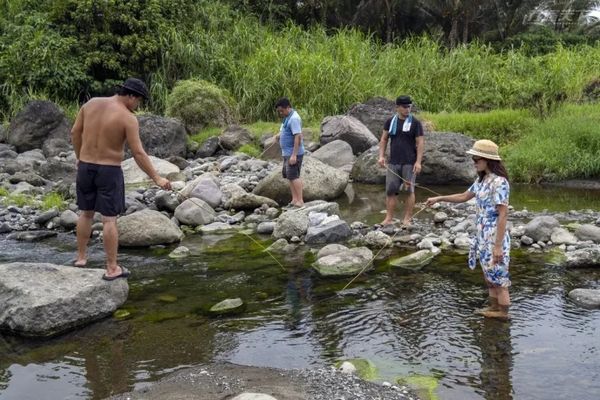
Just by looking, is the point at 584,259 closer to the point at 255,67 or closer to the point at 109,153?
the point at 109,153

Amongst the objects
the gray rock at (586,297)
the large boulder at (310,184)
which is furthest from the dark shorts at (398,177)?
the gray rock at (586,297)

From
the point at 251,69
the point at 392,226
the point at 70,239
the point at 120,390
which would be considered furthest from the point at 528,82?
the point at 120,390

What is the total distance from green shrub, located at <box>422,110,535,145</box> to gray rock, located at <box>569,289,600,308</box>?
963cm

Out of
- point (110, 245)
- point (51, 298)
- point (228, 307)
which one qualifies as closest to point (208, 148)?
point (110, 245)

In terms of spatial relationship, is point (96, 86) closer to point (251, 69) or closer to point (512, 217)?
point (251, 69)

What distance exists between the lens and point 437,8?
27.8 metres

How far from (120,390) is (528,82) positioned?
1653cm

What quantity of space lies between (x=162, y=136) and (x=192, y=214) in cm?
630

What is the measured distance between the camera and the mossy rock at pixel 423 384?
451 centimetres

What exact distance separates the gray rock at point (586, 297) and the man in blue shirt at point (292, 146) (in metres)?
4.80

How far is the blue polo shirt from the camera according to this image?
995 cm

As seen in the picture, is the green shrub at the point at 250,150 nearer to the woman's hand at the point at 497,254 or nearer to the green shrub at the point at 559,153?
the green shrub at the point at 559,153

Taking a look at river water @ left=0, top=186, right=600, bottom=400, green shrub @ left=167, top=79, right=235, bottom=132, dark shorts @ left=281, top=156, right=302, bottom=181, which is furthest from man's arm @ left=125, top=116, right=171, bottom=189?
green shrub @ left=167, top=79, right=235, bottom=132

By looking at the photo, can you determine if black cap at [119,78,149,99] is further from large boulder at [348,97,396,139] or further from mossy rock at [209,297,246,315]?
large boulder at [348,97,396,139]
